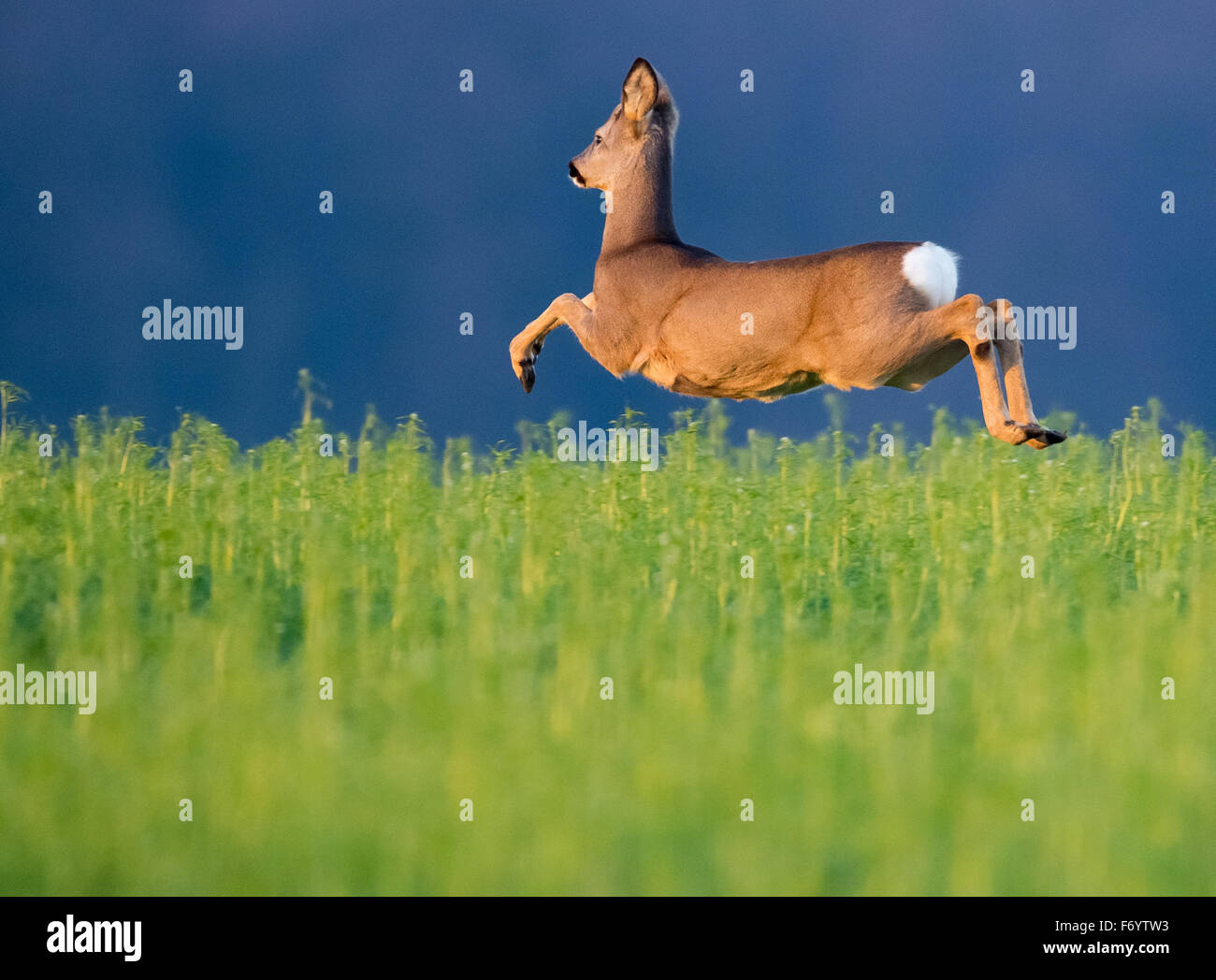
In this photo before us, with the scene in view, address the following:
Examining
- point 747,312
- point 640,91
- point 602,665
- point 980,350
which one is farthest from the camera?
point 640,91

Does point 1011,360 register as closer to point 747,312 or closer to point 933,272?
point 933,272

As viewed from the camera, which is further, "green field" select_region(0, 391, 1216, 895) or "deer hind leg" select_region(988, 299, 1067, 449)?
"deer hind leg" select_region(988, 299, 1067, 449)

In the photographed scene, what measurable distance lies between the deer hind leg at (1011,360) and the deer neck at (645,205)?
2174 millimetres

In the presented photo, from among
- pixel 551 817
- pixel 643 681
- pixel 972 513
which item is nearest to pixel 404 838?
pixel 551 817

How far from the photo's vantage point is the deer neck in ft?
31.0

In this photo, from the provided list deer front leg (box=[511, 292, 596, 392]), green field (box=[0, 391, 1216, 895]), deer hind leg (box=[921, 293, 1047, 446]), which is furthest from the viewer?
deer front leg (box=[511, 292, 596, 392])

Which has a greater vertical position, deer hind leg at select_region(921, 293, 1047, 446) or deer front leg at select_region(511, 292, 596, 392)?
deer front leg at select_region(511, 292, 596, 392)

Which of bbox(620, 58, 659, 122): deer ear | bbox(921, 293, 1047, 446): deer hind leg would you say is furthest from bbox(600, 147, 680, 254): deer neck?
bbox(921, 293, 1047, 446): deer hind leg

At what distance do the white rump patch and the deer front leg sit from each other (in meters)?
2.01

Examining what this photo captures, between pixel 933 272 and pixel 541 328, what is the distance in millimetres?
2495

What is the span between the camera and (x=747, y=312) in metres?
8.55

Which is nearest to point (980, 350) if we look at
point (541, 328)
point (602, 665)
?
point (541, 328)

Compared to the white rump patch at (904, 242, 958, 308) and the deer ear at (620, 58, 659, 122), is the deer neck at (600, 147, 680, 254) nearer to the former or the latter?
the deer ear at (620, 58, 659, 122)

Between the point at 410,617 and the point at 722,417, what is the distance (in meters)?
3.36
